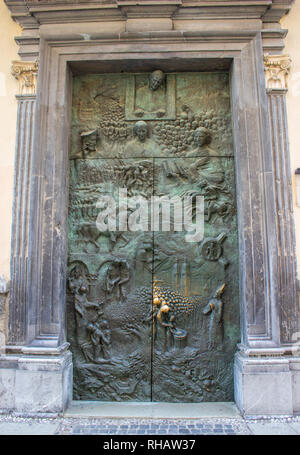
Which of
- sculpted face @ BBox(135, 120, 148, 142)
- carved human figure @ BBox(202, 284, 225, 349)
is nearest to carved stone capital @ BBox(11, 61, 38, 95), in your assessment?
sculpted face @ BBox(135, 120, 148, 142)

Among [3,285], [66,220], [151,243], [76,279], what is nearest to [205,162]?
[151,243]

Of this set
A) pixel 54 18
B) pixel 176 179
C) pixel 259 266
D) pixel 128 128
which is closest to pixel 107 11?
pixel 54 18

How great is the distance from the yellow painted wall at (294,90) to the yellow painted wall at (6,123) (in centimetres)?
375

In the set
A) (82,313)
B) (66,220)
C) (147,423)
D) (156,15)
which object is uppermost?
(156,15)

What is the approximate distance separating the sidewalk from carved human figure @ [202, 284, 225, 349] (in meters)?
0.79

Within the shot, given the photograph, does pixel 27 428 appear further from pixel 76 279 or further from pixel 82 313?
pixel 76 279

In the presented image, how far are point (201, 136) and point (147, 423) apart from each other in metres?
3.72

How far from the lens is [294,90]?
459 centimetres

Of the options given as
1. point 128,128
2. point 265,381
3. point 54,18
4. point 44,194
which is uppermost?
point 54,18

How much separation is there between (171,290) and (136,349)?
92cm

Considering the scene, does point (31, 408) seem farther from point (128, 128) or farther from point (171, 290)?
point (128, 128)

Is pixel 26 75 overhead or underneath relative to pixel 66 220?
overhead

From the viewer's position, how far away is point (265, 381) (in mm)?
4016

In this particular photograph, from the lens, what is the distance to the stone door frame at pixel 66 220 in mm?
4098
